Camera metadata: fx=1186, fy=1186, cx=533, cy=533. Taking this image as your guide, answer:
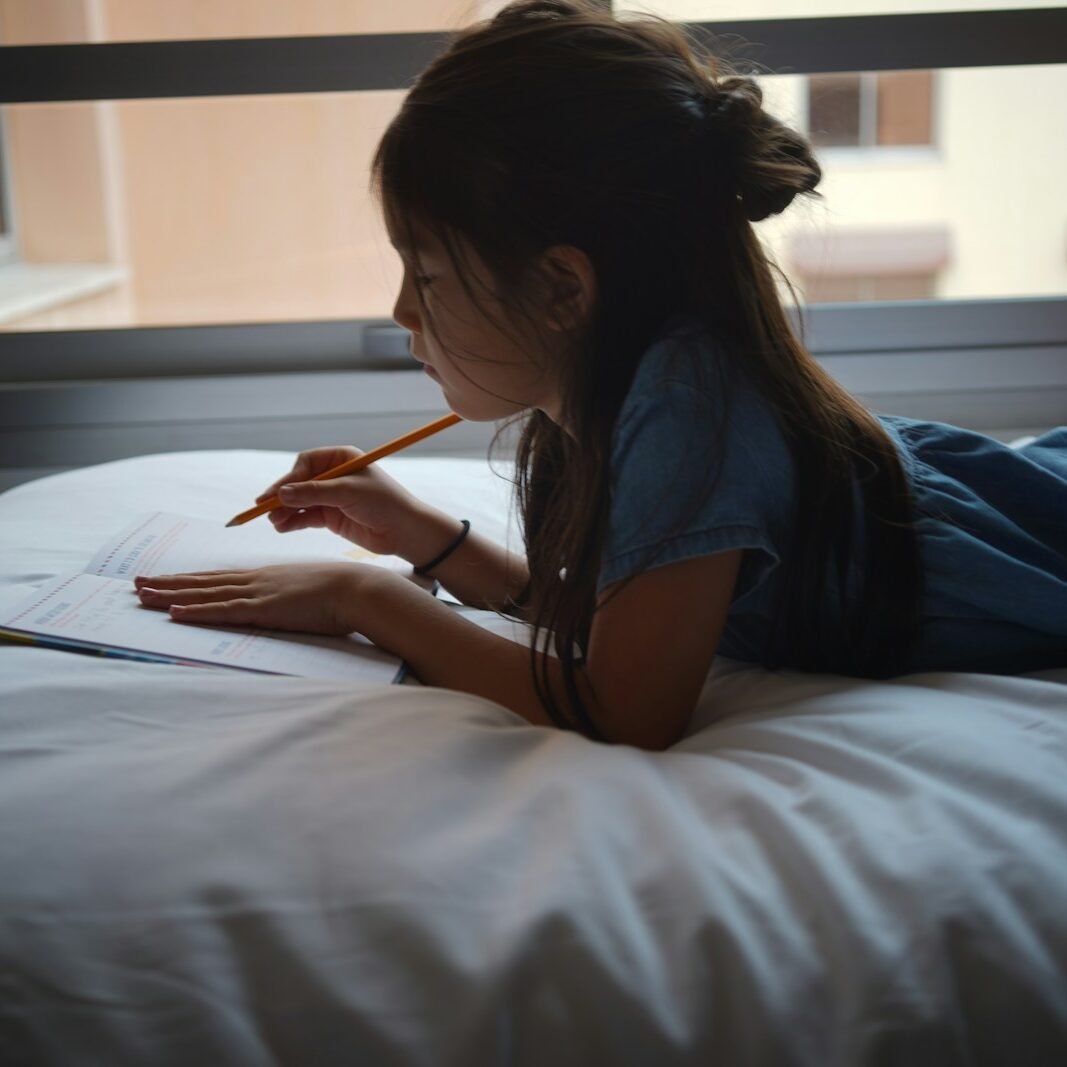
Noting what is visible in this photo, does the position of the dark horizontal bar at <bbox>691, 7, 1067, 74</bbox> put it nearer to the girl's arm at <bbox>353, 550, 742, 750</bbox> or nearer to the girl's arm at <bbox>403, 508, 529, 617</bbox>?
the girl's arm at <bbox>403, 508, 529, 617</bbox>

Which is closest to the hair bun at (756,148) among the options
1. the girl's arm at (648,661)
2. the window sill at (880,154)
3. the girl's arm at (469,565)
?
the girl's arm at (648,661)

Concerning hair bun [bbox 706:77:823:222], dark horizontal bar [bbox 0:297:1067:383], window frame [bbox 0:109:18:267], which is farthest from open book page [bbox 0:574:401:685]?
window frame [bbox 0:109:18:267]

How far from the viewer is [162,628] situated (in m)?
0.78

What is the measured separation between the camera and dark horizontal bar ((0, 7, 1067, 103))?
1.48 metres

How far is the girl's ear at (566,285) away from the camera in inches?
30.9

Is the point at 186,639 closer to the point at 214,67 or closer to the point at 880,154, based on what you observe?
the point at 214,67

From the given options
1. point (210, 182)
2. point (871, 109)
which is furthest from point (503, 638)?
point (871, 109)

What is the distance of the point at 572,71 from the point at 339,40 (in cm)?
84

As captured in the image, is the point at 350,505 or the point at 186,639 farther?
the point at 350,505

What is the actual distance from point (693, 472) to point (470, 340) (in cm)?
20

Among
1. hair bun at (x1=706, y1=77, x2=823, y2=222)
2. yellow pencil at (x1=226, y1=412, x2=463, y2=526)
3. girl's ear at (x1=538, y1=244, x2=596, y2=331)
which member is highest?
hair bun at (x1=706, y1=77, x2=823, y2=222)

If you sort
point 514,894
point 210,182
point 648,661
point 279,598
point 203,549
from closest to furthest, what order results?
point 514,894 → point 648,661 → point 279,598 → point 203,549 → point 210,182

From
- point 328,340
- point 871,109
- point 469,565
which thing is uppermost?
point 871,109

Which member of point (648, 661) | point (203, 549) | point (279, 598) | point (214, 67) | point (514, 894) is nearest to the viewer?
point (514, 894)
